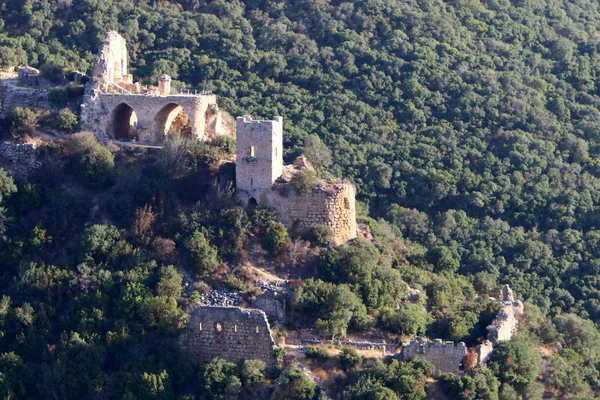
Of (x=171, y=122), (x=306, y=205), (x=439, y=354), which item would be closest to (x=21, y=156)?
(x=171, y=122)

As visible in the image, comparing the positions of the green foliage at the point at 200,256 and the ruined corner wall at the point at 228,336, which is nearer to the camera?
the ruined corner wall at the point at 228,336

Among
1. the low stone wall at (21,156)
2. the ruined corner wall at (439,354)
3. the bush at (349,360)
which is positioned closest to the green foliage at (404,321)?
the ruined corner wall at (439,354)

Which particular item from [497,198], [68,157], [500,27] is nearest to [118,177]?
[68,157]

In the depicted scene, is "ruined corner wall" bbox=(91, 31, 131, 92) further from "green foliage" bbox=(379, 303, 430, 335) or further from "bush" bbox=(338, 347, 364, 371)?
"bush" bbox=(338, 347, 364, 371)

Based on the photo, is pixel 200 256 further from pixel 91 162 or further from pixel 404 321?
pixel 404 321

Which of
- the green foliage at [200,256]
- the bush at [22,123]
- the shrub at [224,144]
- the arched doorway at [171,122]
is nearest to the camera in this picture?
the green foliage at [200,256]

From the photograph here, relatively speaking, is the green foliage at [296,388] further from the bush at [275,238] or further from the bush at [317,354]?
the bush at [275,238]

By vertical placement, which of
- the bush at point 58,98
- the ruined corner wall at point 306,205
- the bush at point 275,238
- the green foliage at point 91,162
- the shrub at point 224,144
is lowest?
the bush at point 275,238
